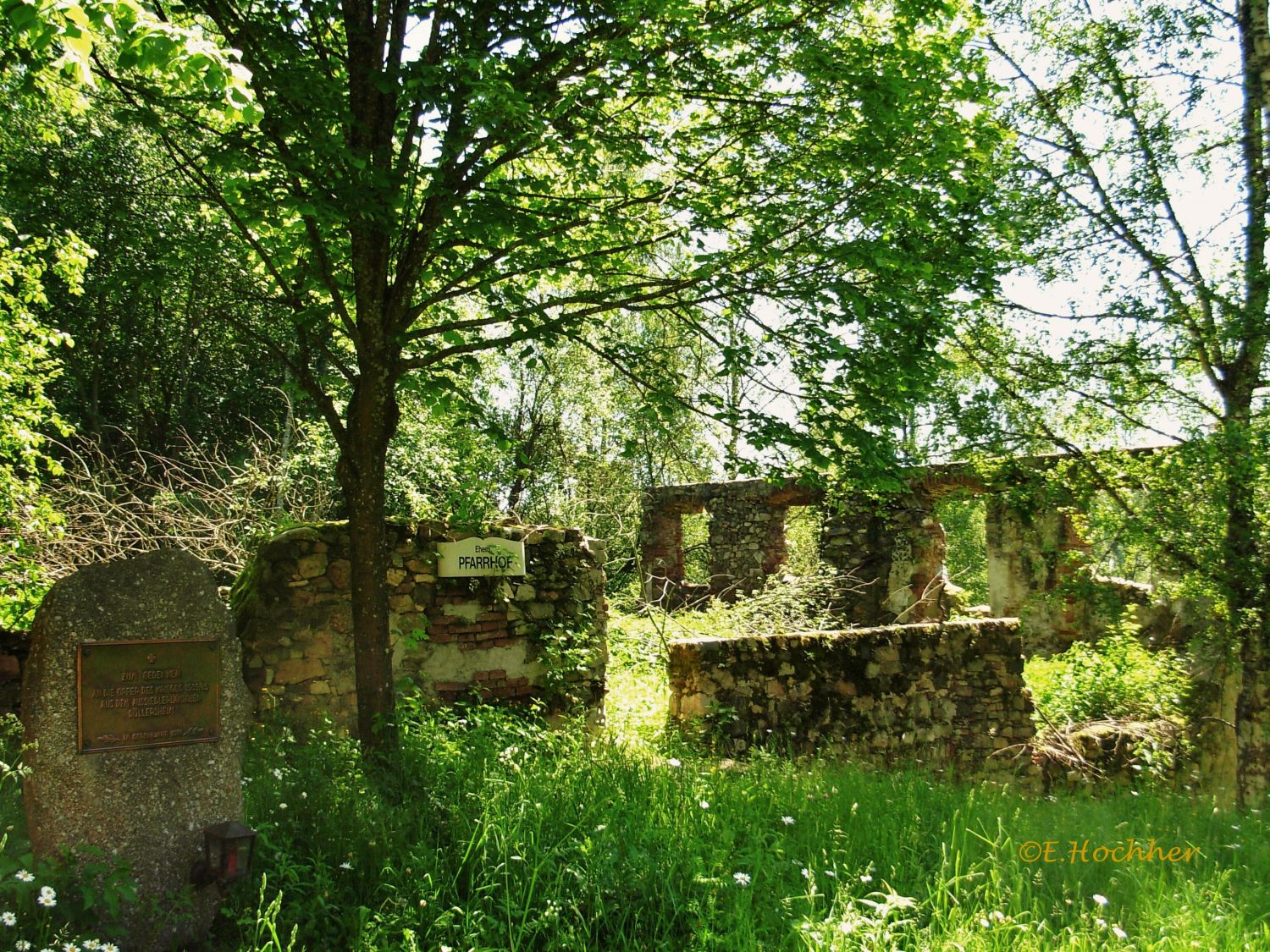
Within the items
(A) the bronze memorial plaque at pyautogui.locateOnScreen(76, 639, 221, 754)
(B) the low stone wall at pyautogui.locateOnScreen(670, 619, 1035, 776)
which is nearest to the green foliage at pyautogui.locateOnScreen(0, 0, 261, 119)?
(A) the bronze memorial plaque at pyautogui.locateOnScreen(76, 639, 221, 754)

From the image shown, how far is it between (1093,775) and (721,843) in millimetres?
5539

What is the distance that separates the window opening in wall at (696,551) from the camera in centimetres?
2097

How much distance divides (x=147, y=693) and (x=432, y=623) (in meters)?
3.64

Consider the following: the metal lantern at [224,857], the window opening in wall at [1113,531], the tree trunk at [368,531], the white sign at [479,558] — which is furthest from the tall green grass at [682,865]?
the window opening in wall at [1113,531]

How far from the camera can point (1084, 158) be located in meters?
8.13

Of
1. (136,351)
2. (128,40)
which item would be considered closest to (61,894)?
(128,40)

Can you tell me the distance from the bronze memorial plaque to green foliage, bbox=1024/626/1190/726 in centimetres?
755

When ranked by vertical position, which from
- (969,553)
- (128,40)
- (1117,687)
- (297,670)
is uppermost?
(128,40)

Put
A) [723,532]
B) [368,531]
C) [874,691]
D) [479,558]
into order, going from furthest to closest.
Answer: [723,532]
[874,691]
[479,558]
[368,531]

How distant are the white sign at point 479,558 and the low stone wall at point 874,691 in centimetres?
152

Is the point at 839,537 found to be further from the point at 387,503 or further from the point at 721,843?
the point at 721,843

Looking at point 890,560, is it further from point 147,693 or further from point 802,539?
point 147,693

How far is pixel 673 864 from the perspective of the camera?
375cm

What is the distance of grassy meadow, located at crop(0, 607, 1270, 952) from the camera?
3.39m
